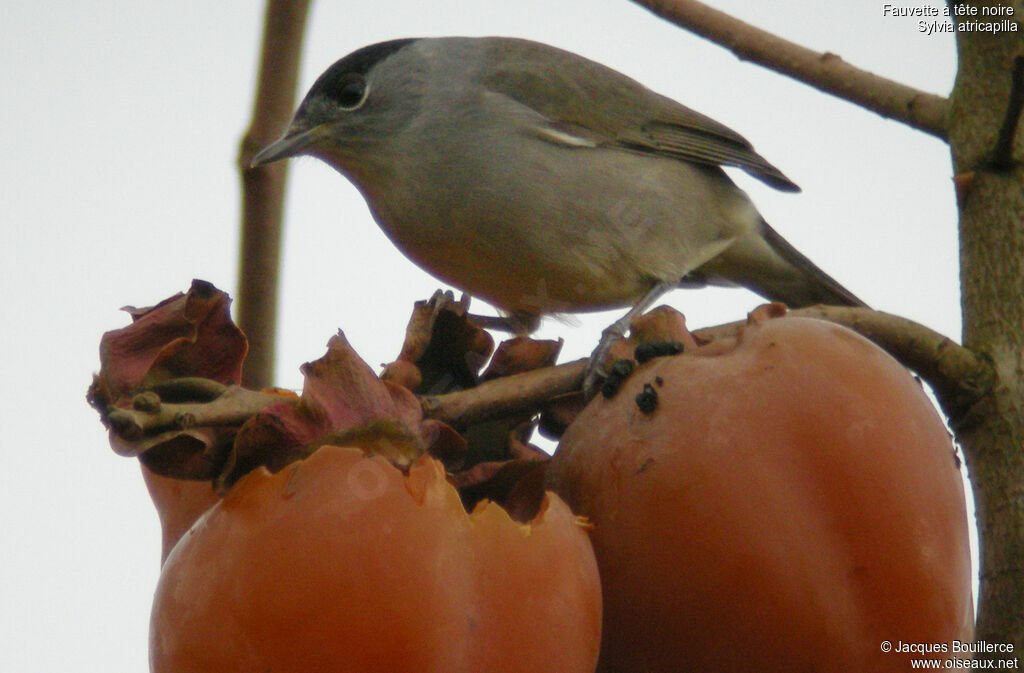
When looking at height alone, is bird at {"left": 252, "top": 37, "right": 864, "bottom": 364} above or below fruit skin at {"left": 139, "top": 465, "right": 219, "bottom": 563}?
above

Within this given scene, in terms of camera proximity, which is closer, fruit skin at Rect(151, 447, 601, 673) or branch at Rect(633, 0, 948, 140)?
fruit skin at Rect(151, 447, 601, 673)

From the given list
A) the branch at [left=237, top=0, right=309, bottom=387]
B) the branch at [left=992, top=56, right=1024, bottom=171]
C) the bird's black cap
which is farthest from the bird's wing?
the branch at [left=992, top=56, right=1024, bottom=171]

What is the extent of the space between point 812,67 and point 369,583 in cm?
222

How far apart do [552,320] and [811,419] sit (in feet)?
9.63

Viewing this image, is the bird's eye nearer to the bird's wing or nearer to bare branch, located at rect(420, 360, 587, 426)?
the bird's wing

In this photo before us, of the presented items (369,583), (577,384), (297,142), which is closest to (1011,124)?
(577,384)

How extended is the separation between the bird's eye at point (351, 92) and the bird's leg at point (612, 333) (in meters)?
1.42

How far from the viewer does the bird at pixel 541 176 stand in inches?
161

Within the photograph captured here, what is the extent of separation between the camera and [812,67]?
9.93 feet

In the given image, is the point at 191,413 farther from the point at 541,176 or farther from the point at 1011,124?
the point at 541,176

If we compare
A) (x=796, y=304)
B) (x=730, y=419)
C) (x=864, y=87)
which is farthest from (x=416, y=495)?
(x=796, y=304)

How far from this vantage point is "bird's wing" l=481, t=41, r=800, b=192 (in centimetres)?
468

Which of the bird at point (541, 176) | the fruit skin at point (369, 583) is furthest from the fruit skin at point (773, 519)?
the bird at point (541, 176)

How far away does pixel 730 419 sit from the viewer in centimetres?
155
